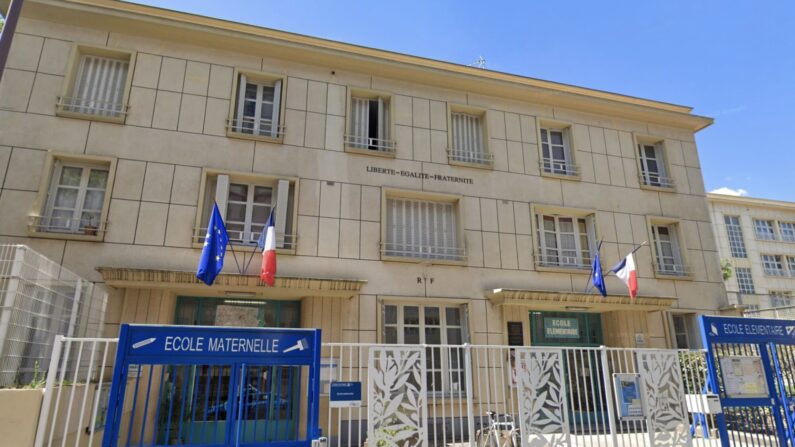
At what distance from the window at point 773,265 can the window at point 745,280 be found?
1672 millimetres

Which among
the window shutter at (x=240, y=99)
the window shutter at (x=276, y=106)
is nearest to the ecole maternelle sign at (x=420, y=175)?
the window shutter at (x=276, y=106)

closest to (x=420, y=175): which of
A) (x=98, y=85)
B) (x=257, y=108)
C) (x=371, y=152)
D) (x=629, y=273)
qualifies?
(x=371, y=152)

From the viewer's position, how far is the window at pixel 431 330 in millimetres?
11891

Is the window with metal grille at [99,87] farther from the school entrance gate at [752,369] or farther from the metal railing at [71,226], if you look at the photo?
the school entrance gate at [752,369]

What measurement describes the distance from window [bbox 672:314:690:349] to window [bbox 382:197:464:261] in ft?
24.0

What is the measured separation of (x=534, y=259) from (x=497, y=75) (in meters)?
6.03

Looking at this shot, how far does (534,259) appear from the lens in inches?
525

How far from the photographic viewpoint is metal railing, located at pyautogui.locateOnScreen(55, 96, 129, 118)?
438 inches

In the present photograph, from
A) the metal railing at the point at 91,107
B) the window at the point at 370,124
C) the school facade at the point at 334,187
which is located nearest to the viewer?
the school facade at the point at 334,187

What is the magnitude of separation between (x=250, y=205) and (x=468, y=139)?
6641 millimetres

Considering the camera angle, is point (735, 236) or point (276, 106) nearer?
point (276, 106)

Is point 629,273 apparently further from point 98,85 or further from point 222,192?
point 98,85

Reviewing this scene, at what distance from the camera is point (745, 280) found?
121ft

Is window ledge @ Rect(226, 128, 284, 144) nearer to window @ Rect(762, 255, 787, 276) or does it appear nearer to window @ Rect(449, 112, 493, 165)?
window @ Rect(449, 112, 493, 165)
